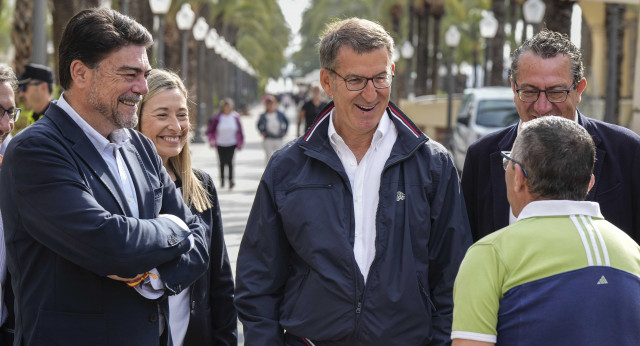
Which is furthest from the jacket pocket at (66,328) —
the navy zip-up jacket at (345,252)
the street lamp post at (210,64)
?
the street lamp post at (210,64)

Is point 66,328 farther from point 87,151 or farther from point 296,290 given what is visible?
point 296,290

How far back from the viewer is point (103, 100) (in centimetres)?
320

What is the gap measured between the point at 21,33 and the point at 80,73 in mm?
14428

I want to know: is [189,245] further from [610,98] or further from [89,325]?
[610,98]

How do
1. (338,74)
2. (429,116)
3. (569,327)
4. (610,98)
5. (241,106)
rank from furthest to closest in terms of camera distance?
1. (241,106)
2. (429,116)
3. (610,98)
4. (338,74)
5. (569,327)

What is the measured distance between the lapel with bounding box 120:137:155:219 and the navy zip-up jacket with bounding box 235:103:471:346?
0.41m

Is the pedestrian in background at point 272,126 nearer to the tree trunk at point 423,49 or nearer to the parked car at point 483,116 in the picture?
the parked car at point 483,116

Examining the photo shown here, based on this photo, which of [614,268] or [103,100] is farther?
[103,100]

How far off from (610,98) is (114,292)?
14190 millimetres

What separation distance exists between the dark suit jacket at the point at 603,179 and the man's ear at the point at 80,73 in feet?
5.56

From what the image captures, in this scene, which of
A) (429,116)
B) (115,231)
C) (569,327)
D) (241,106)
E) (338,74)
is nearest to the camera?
(569,327)

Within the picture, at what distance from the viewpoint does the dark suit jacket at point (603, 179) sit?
3662 mm

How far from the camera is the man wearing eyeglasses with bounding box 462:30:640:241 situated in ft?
12.0

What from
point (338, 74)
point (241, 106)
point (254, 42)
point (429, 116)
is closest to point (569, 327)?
point (338, 74)
